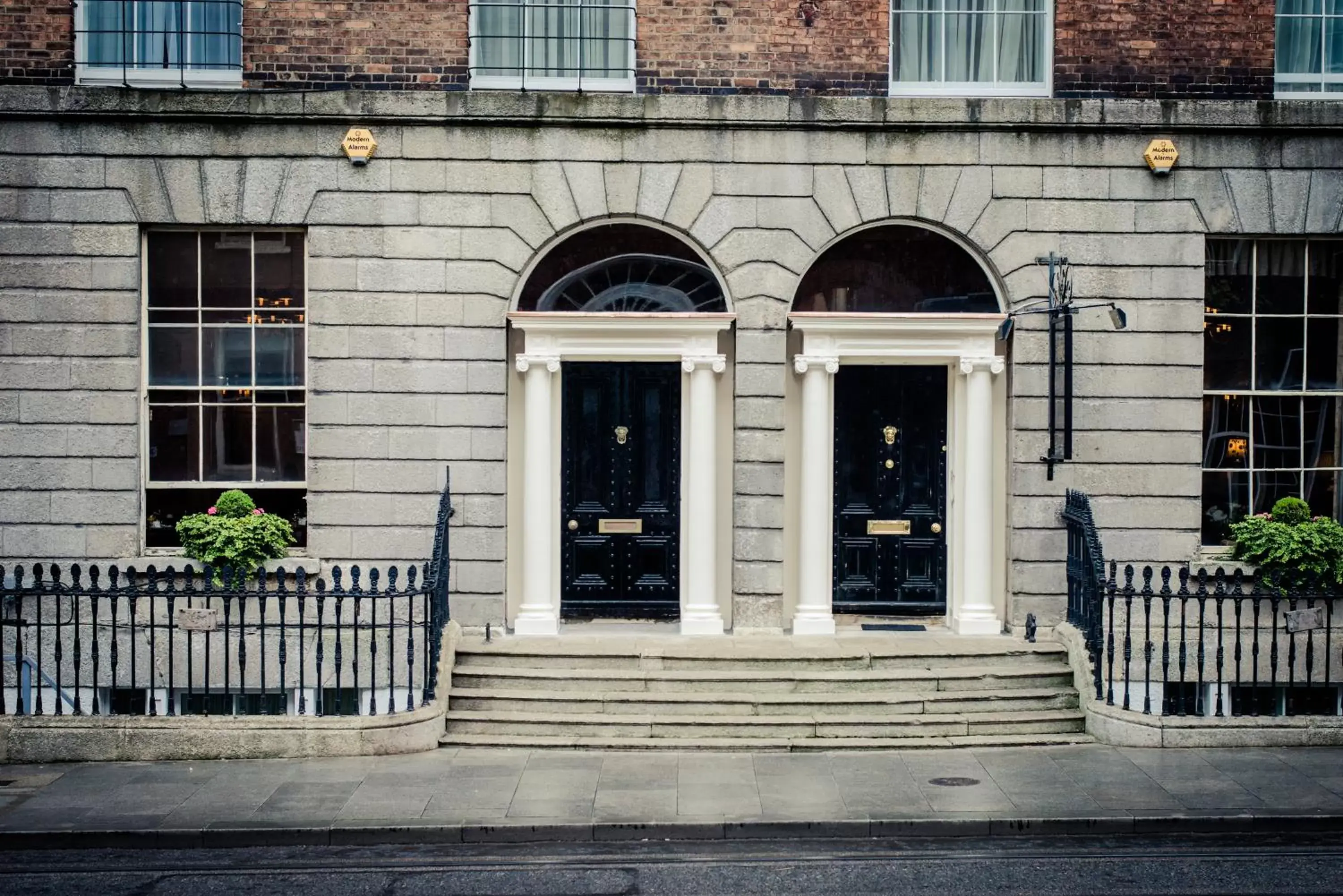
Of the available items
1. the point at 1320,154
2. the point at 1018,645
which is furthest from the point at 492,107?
Answer: the point at 1320,154

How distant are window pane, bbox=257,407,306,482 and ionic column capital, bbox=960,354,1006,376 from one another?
6.47 m

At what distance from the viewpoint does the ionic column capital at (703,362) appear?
13.4 m

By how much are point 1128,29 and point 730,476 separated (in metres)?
5.82

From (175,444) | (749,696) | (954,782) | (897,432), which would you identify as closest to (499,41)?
(175,444)

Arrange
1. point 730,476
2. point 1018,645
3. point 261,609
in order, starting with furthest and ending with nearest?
point 730,476 → point 1018,645 → point 261,609

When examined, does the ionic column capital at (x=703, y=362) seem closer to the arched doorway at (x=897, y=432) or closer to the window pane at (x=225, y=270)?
the arched doorway at (x=897, y=432)

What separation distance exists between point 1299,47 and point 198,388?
11.4m

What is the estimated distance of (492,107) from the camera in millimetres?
13125

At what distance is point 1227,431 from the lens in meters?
13.7

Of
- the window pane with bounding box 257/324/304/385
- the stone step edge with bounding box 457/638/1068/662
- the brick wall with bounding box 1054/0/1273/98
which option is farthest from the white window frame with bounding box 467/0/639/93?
the stone step edge with bounding box 457/638/1068/662

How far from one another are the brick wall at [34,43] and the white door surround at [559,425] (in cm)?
501

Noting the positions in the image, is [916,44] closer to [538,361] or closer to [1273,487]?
[538,361]

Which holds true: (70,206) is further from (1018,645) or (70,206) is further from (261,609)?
(1018,645)

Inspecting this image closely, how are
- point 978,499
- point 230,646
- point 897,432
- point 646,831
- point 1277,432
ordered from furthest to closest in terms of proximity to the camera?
1. point 897,432
2. point 1277,432
3. point 978,499
4. point 230,646
5. point 646,831
